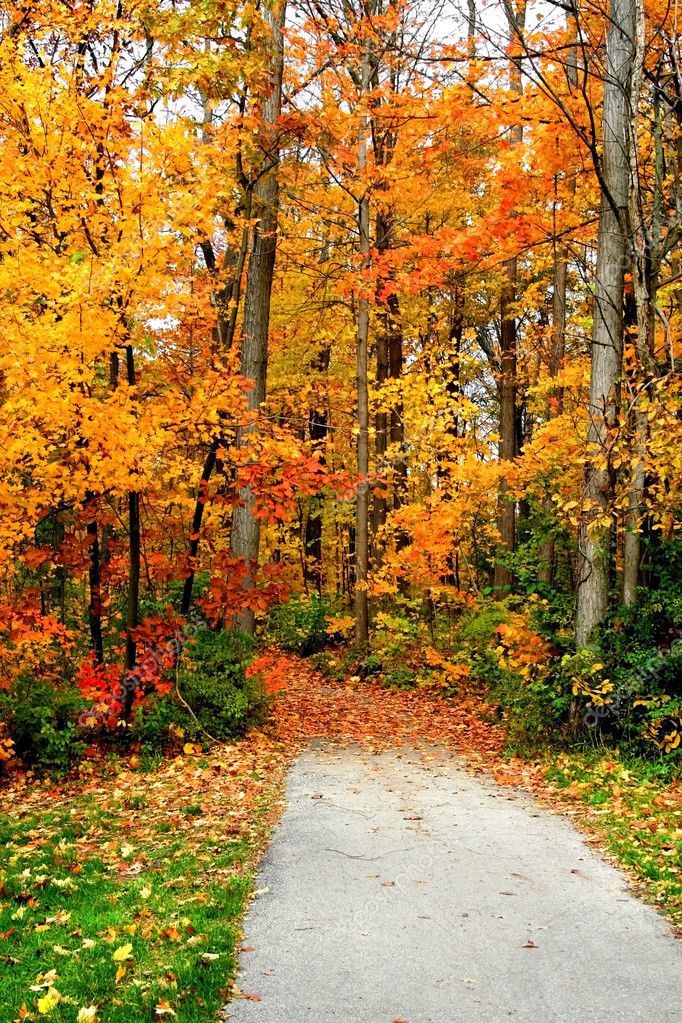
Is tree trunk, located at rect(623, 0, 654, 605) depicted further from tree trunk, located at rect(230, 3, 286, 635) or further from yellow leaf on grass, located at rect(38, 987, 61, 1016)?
yellow leaf on grass, located at rect(38, 987, 61, 1016)

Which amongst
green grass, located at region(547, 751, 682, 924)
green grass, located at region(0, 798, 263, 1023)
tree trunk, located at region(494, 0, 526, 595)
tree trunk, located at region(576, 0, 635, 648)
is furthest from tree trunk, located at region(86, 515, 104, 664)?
tree trunk, located at region(494, 0, 526, 595)

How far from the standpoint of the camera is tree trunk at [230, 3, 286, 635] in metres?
11.8

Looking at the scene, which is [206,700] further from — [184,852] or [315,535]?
[315,535]

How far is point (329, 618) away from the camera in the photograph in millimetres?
16172

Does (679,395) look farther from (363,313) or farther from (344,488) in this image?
(363,313)

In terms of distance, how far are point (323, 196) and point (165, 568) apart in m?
7.99

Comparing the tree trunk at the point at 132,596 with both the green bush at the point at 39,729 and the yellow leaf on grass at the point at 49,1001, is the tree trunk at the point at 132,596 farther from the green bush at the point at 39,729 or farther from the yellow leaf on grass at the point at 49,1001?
the yellow leaf on grass at the point at 49,1001

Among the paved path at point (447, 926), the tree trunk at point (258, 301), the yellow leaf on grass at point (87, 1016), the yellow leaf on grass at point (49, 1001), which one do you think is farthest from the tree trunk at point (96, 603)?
the yellow leaf on grass at point (87, 1016)

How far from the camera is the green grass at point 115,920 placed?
3789 millimetres

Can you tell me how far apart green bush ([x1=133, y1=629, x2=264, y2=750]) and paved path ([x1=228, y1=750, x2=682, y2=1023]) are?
2.64m

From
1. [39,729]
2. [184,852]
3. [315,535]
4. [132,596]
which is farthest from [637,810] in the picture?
[315,535]

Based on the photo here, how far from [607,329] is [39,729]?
24.5ft

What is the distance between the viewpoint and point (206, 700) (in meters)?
9.93

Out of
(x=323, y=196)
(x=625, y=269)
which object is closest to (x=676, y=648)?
(x=625, y=269)
